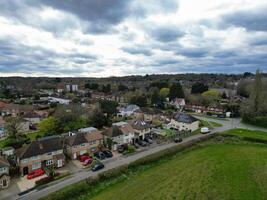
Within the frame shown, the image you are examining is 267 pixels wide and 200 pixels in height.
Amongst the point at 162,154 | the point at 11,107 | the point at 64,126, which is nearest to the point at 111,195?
the point at 162,154

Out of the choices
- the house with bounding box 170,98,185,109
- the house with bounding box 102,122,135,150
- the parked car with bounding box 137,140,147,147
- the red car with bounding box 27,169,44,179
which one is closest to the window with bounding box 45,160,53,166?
the red car with bounding box 27,169,44,179

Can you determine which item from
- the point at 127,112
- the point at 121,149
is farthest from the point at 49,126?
the point at 127,112

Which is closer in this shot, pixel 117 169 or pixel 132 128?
pixel 117 169

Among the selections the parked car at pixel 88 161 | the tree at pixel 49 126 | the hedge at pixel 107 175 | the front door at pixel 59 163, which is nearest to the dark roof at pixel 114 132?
the parked car at pixel 88 161

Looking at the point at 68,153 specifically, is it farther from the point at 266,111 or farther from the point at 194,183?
the point at 266,111

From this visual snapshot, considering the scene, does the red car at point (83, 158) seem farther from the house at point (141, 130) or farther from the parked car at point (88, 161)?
the house at point (141, 130)

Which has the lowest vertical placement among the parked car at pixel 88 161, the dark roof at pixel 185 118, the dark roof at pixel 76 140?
the parked car at pixel 88 161
